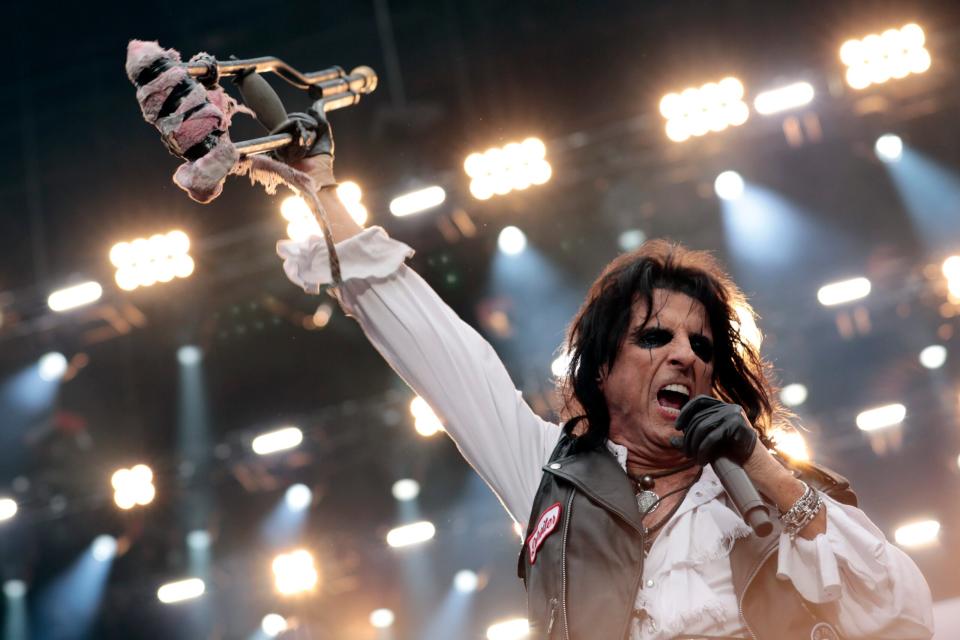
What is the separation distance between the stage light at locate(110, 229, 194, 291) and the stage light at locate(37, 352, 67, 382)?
108 cm

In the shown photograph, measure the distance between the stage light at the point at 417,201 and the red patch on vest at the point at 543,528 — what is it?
4.35 m

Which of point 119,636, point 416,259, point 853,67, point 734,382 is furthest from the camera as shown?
point 119,636

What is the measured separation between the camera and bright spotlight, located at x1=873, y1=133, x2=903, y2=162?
6.50 m

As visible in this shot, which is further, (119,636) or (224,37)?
(119,636)

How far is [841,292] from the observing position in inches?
263

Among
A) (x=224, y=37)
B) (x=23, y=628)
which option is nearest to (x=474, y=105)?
(x=224, y=37)

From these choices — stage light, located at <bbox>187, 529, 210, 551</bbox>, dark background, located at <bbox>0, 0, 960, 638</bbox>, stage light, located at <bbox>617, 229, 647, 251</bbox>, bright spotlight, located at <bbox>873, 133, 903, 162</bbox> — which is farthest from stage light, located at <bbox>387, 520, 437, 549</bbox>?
bright spotlight, located at <bbox>873, 133, 903, 162</bbox>

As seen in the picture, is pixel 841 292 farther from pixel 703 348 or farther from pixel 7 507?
pixel 7 507

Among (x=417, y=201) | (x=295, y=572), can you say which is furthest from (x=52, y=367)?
(x=417, y=201)

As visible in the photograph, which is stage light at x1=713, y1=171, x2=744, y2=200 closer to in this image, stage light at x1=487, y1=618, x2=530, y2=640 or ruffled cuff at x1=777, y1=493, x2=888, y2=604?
stage light at x1=487, y1=618, x2=530, y2=640

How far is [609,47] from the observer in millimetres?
6148

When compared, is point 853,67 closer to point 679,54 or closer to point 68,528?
point 679,54

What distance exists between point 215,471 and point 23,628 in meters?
2.38

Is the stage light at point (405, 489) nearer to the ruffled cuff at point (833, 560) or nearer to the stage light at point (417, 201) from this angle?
the stage light at point (417, 201)
